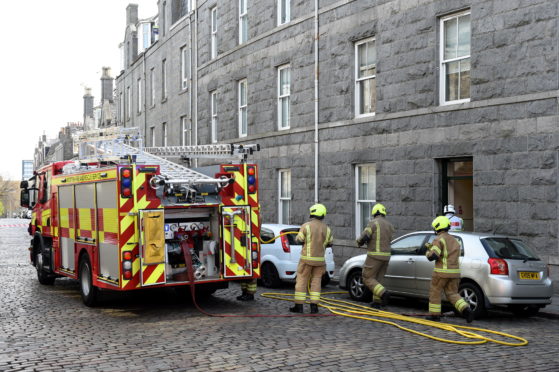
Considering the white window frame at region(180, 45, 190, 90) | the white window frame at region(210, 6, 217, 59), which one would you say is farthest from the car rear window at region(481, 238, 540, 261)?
the white window frame at region(180, 45, 190, 90)

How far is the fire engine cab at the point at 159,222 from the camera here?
10.4 metres

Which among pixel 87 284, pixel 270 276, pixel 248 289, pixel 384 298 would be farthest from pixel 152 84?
pixel 384 298

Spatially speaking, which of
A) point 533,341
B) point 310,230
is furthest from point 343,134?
point 533,341

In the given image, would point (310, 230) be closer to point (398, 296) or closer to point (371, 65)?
point (398, 296)

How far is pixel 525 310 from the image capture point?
11.0m

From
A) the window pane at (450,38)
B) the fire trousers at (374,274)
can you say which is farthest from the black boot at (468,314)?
the window pane at (450,38)

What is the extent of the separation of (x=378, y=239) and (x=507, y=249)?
2.13 metres

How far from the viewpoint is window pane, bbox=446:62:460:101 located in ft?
50.0

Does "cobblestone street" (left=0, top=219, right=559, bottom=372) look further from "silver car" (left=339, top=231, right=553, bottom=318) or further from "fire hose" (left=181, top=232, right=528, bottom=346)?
"silver car" (left=339, top=231, right=553, bottom=318)

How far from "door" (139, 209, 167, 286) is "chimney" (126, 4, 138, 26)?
36.4m

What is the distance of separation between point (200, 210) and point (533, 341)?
5.47 meters

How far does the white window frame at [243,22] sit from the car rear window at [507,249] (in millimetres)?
14973

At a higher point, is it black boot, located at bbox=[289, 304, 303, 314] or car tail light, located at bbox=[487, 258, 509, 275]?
car tail light, located at bbox=[487, 258, 509, 275]

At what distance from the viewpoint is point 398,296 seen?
12367 millimetres
